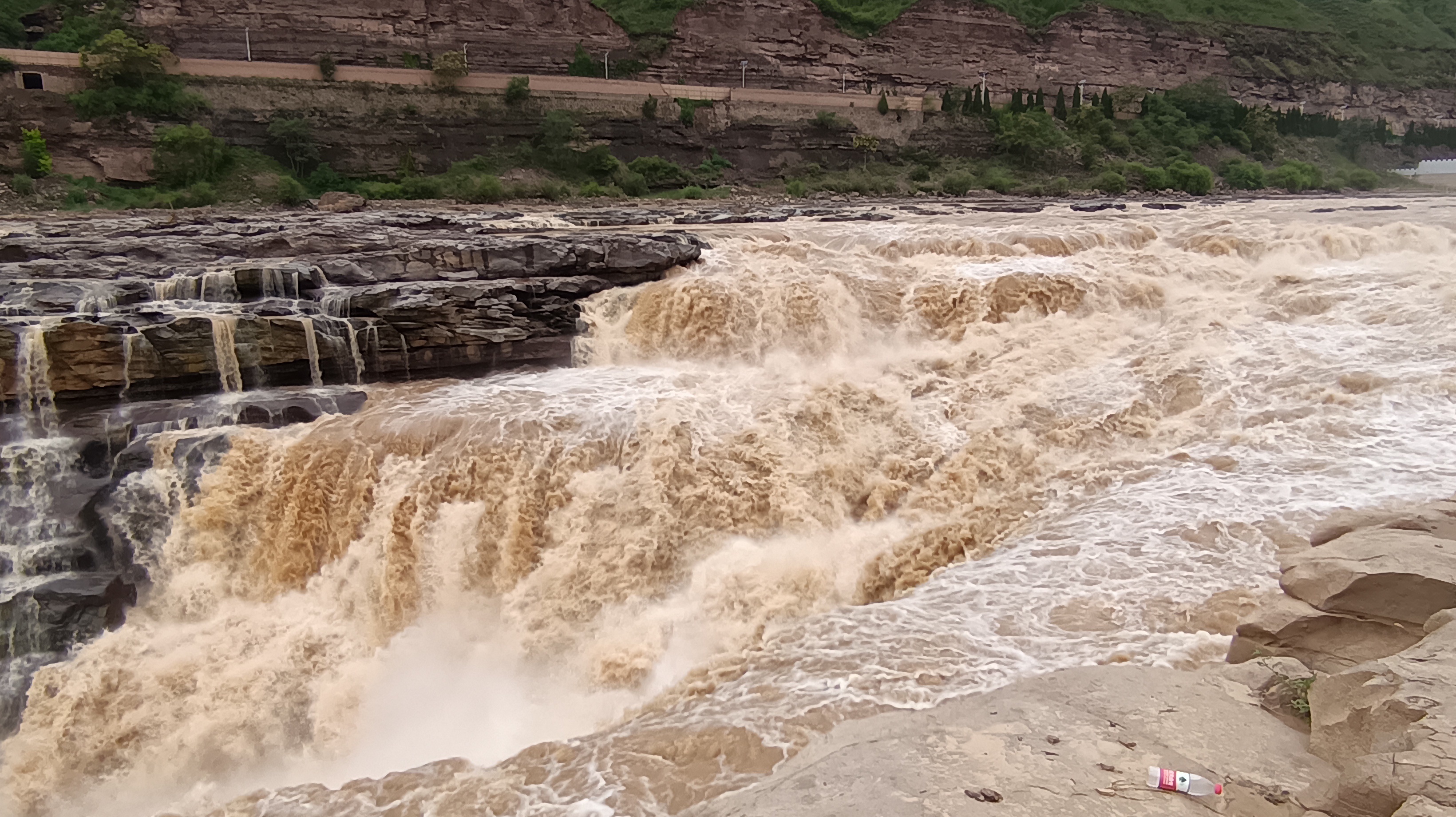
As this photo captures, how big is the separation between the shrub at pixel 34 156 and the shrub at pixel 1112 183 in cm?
3873

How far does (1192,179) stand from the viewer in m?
35.2

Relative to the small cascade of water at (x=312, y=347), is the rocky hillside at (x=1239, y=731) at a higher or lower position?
lower

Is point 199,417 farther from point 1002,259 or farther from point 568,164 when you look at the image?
point 568,164

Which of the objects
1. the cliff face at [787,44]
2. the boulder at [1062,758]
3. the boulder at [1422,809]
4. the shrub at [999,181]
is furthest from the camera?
the cliff face at [787,44]

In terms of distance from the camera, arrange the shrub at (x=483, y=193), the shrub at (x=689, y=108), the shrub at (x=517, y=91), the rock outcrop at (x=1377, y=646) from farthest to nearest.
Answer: the shrub at (x=689, y=108) < the shrub at (x=517, y=91) < the shrub at (x=483, y=193) < the rock outcrop at (x=1377, y=646)

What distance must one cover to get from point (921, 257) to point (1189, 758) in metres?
11.7

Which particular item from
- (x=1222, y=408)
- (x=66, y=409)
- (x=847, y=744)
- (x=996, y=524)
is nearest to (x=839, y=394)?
(x=996, y=524)

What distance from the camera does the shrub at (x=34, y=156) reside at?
94.6ft

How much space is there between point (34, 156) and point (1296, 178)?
162ft

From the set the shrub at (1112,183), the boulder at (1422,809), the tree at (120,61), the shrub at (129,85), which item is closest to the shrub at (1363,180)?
the shrub at (1112,183)

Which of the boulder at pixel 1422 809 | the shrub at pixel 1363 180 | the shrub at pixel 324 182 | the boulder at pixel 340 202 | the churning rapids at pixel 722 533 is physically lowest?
the churning rapids at pixel 722 533

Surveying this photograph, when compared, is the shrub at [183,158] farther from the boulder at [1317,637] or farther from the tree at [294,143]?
the boulder at [1317,637]

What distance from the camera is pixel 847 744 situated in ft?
18.0

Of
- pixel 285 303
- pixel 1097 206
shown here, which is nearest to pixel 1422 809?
pixel 285 303
